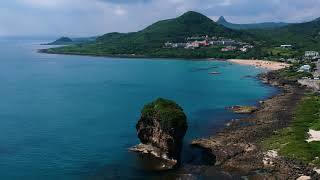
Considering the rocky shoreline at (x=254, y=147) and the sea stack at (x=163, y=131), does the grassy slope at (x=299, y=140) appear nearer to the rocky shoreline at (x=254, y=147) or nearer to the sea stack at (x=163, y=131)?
the rocky shoreline at (x=254, y=147)

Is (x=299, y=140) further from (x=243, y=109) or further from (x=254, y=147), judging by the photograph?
(x=243, y=109)

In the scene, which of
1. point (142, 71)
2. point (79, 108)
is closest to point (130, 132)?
point (79, 108)

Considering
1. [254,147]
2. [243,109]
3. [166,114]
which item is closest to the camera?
[166,114]

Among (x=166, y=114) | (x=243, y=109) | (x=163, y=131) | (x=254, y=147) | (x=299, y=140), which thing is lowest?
(x=254, y=147)

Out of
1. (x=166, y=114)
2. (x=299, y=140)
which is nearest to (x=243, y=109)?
(x=299, y=140)

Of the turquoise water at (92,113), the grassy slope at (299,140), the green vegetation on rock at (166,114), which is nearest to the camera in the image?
the grassy slope at (299,140)

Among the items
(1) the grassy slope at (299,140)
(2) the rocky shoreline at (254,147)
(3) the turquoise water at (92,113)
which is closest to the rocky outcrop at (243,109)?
(2) the rocky shoreline at (254,147)
